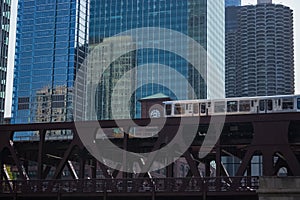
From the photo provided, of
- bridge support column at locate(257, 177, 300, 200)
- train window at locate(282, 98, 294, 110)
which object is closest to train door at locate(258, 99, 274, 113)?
train window at locate(282, 98, 294, 110)

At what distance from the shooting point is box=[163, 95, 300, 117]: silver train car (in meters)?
55.8

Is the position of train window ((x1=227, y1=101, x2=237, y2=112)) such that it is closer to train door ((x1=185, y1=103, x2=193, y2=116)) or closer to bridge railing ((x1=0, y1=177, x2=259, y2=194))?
train door ((x1=185, y1=103, x2=193, y2=116))

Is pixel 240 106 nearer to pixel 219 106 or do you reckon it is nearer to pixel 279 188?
pixel 219 106

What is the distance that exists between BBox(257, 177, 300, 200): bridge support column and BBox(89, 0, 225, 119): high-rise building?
127 metres

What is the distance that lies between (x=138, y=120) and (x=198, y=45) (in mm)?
134849

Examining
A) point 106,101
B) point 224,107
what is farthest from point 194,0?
point 224,107

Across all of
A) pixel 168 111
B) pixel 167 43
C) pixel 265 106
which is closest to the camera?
pixel 265 106

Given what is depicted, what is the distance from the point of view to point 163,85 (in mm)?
168250

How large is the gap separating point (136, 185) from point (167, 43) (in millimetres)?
139186

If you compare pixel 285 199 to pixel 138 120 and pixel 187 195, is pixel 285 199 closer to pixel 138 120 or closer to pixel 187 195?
pixel 187 195

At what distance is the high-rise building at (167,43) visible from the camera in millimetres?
173750

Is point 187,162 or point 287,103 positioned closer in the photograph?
point 187,162

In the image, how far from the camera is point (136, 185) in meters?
45.4

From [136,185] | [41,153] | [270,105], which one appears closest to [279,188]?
[136,185]
